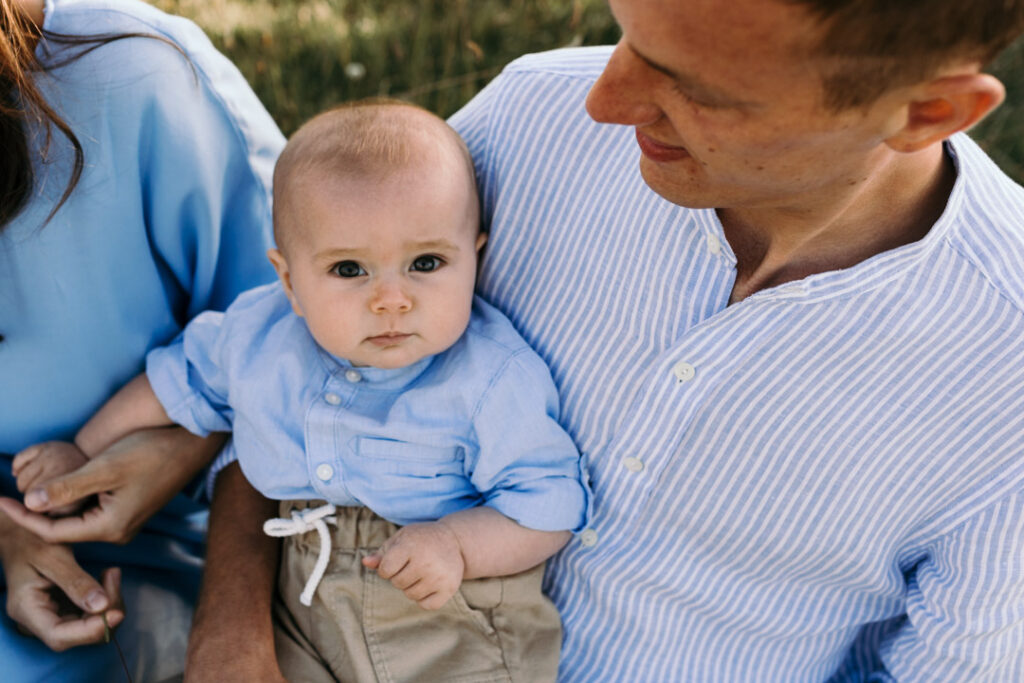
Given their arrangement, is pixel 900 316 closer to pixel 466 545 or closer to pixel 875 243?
pixel 875 243

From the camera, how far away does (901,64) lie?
1244 mm

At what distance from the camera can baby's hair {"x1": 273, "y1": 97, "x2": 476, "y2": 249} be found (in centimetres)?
163

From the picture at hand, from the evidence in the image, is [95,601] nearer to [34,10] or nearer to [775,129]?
[34,10]

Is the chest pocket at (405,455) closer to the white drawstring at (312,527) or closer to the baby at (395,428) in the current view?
the baby at (395,428)

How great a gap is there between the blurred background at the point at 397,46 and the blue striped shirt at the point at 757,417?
1.77 m

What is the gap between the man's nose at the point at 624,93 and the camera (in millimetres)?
1351

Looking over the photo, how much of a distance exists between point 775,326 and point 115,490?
126 cm

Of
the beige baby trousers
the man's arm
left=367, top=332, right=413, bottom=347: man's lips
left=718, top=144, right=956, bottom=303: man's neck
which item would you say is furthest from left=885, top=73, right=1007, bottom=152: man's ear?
the man's arm

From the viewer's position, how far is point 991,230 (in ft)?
4.81

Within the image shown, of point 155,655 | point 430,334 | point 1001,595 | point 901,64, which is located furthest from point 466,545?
point 901,64

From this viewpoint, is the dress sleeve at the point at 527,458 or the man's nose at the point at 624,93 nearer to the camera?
the man's nose at the point at 624,93

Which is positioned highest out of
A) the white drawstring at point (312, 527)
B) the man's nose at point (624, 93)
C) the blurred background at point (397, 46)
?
the man's nose at point (624, 93)

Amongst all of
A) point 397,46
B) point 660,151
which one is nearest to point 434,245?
point 660,151

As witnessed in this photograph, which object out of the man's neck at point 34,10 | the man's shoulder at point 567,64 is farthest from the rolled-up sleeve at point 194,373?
the man's shoulder at point 567,64
